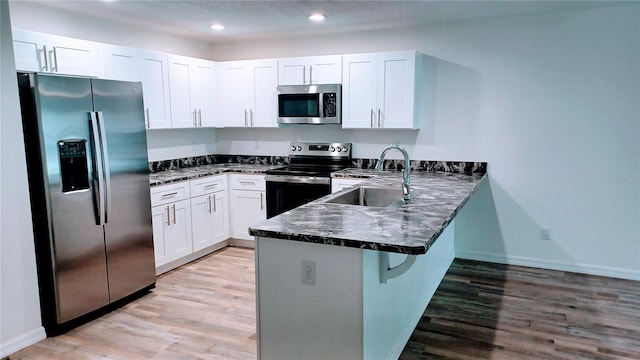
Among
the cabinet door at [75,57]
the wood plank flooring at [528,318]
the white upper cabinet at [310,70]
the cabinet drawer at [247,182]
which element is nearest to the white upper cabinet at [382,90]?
the white upper cabinet at [310,70]

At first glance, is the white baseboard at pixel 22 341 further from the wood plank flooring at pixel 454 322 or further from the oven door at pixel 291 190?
the oven door at pixel 291 190

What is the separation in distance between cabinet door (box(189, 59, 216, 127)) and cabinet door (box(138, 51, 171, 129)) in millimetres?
407

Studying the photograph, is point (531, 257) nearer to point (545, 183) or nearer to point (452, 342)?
point (545, 183)

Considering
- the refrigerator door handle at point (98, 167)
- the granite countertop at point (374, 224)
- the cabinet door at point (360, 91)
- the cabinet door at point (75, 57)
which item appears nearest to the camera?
the granite countertop at point (374, 224)

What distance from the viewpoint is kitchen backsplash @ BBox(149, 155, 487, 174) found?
14.8ft

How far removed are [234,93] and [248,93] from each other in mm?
187

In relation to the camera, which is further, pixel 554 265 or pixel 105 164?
pixel 554 265

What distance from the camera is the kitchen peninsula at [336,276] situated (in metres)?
2.10

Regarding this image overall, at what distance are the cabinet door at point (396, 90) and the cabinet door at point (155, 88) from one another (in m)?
2.16

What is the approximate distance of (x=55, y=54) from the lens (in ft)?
11.3

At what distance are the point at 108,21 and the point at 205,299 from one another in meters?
2.79

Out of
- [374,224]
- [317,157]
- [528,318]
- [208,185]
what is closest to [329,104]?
[317,157]

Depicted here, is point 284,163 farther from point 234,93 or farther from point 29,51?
point 29,51

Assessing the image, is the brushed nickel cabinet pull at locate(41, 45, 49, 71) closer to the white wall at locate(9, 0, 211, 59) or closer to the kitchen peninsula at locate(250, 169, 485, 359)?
the white wall at locate(9, 0, 211, 59)
